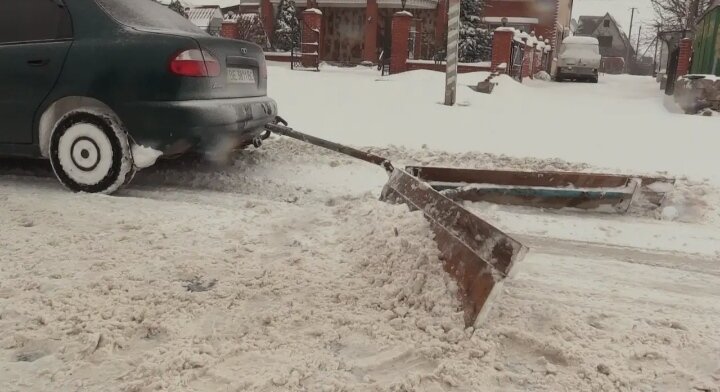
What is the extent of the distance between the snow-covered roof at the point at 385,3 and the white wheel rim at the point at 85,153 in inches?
930

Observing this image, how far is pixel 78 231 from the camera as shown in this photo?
3502mm

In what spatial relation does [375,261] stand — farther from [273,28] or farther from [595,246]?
[273,28]

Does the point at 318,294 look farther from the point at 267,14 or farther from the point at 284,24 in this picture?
the point at 267,14

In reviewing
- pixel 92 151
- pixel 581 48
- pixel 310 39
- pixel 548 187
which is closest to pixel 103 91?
pixel 92 151

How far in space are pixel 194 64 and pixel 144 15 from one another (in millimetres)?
845

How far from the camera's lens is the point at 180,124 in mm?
4273

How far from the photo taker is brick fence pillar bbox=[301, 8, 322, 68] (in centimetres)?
1952

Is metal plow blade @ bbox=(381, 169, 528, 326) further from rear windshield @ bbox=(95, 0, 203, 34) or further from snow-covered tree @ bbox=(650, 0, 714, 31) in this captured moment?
snow-covered tree @ bbox=(650, 0, 714, 31)

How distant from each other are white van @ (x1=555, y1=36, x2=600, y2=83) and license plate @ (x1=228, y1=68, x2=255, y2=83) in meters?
24.5

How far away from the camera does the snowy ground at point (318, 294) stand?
2125mm

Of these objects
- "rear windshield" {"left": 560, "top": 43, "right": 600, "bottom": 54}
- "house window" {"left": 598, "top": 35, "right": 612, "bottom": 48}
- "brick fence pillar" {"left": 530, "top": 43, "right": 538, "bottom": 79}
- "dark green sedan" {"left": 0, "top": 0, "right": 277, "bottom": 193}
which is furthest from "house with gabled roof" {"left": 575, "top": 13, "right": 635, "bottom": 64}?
"dark green sedan" {"left": 0, "top": 0, "right": 277, "bottom": 193}

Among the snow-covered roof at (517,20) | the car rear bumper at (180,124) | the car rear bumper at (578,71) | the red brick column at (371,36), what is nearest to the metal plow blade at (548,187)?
the car rear bumper at (180,124)

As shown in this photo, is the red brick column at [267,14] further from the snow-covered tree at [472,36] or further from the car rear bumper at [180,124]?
the car rear bumper at [180,124]

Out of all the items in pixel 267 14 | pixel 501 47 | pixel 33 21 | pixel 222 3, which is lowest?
pixel 33 21
